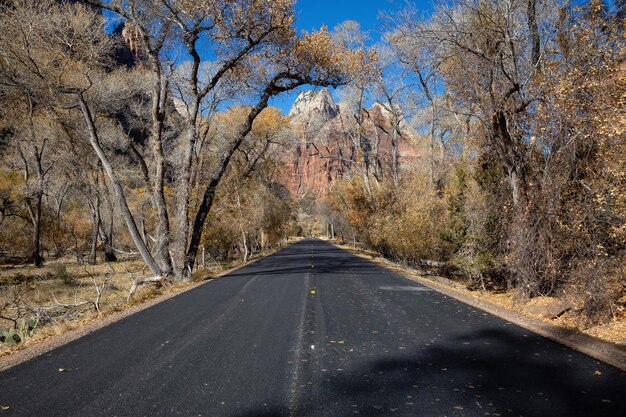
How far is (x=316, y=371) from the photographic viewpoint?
16.8 feet

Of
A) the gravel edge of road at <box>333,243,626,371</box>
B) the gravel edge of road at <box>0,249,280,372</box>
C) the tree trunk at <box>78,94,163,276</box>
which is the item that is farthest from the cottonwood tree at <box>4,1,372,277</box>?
the gravel edge of road at <box>333,243,626,371</box>

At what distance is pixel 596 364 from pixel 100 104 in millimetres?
22390

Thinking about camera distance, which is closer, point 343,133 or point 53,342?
point 53,342

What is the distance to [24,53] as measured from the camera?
15172 millimetres

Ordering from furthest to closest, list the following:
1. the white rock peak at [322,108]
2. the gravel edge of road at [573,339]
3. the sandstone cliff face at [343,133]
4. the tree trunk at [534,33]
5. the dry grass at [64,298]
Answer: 1. the white rock peak at [322,108]
2. the sandstone cliff face at [343,133]
3. the tree trunk at [534,33]
4. the dry grass at [64,298]
5. the gravel edge of road at [573,339]

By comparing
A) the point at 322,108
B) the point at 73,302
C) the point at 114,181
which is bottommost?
the point at 73,302

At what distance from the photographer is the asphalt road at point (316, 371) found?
410 centimetres

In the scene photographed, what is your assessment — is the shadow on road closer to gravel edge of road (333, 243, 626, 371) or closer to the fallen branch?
gravel edge of road (333, 243, 626, 371)

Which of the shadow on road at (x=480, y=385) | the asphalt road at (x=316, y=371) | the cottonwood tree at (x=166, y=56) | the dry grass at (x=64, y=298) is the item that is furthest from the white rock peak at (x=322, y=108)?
the shadow on road at (x=480, y=385)

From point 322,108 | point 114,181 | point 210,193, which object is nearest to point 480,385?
point 114,181

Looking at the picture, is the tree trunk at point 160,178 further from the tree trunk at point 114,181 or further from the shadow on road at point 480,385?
the shadow on road at point 480,385

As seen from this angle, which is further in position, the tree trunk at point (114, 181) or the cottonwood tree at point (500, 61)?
the tree trunk at point (114, 181)

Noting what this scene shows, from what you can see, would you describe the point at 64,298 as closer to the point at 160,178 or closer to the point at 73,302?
the point at 73,302

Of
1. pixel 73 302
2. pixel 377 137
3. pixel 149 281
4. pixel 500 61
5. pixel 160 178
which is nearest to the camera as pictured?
pixel 500 61
